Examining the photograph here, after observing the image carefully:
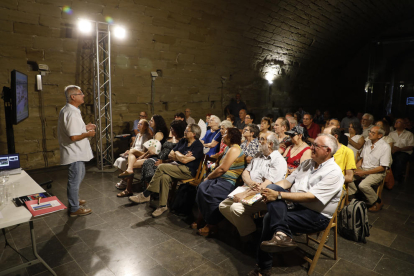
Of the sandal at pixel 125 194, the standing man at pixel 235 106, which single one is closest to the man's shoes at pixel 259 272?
the sandal at pixel 125 194

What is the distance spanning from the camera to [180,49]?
24.3ft

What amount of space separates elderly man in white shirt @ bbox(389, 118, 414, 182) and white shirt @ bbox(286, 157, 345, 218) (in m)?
3.51

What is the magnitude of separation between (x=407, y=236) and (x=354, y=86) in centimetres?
1254

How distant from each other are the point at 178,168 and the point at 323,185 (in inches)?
72.9

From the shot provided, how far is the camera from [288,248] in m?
2.20

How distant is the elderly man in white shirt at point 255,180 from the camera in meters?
2.71

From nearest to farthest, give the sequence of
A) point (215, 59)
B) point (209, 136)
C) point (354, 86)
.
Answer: point (209, 136), point (215, 59), point (354, 86)

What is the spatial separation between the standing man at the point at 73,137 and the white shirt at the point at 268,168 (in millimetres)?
1927

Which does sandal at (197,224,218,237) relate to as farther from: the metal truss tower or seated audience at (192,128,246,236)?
the metal truss tower

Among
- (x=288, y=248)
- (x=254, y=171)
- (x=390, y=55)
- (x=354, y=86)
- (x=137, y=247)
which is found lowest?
(x=137, y=247)

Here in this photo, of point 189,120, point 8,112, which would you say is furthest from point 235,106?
point 8,112

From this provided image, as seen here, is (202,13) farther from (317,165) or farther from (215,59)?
(317,165)

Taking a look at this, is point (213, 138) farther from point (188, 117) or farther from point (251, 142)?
point (188, 117)

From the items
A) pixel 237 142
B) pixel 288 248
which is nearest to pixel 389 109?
pixel 237 142
